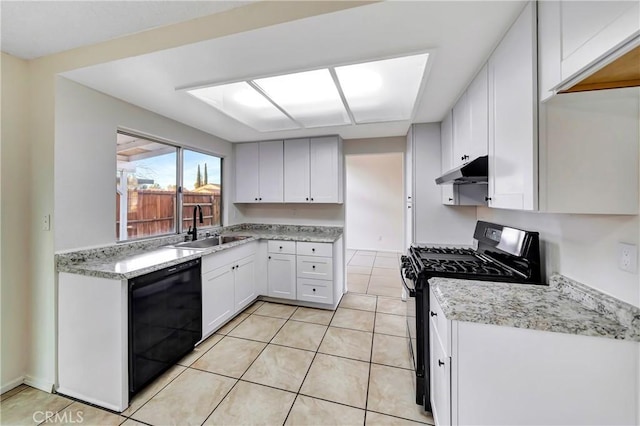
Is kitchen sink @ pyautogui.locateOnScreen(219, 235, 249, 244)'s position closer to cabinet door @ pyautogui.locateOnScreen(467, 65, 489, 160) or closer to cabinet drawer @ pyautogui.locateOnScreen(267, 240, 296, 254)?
cabinet drawer @ pyautogui.locateOnScreen(267, 240, 296, 254)

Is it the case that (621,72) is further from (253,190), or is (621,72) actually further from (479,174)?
(253,190)

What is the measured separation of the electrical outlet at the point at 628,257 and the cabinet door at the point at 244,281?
2882 mm

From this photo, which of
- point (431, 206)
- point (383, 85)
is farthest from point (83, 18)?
point (431, 206)

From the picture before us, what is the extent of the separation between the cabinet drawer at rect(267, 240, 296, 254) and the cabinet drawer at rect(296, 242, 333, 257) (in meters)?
0.08

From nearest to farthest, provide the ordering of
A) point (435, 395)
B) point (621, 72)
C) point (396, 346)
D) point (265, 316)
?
1. point (621, 72)
2. point (435, 395)
3. point (396, 346)
4. point (265, 316)

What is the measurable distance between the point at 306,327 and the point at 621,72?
2.77 metres

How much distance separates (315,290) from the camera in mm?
3121

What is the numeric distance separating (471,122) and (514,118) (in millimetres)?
628

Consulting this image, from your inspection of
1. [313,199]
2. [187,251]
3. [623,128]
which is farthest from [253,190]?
[623,128]

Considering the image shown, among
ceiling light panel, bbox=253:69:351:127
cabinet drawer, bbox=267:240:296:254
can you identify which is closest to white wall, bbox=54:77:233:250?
ceiling light panel, bbox=253:69:351:127

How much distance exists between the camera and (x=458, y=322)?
3.58 feet

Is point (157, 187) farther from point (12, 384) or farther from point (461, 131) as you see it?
point (461, 131)

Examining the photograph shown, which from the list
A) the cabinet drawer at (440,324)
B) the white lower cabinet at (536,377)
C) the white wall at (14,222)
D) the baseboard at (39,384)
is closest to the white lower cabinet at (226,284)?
the baseboard at (39,384)

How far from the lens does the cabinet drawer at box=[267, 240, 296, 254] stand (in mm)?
3201
